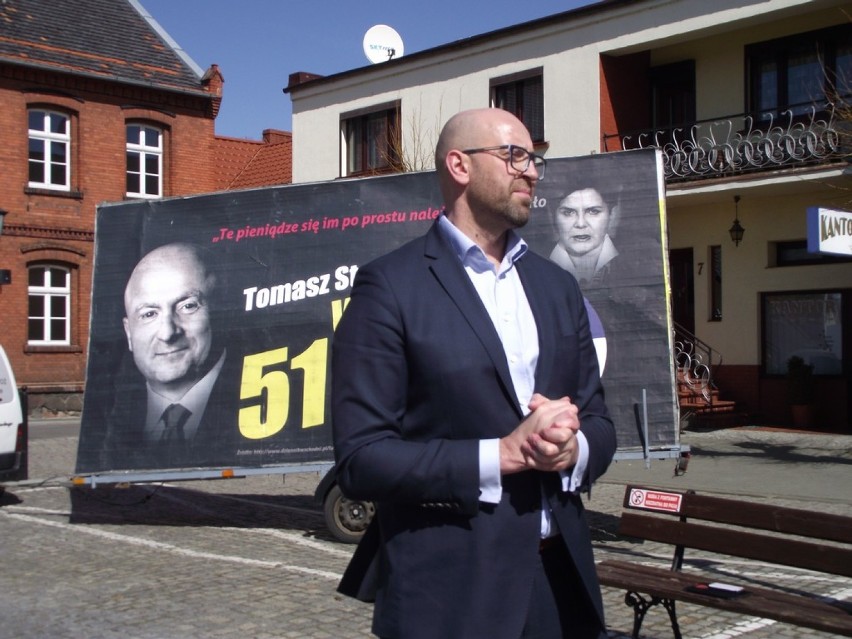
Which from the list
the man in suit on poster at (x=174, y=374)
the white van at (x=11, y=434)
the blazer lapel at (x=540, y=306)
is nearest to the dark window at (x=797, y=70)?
the man in suit on poster at (x=174, y=374)

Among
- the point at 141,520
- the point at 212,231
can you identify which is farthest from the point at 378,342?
the point at 141,520

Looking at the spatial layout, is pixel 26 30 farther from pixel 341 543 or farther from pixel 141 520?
pixel 341 543

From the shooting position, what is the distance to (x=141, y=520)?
10789mm

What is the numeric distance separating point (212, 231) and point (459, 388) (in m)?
7.93

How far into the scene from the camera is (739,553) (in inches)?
221

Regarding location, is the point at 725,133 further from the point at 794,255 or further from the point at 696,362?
the point at 696,362

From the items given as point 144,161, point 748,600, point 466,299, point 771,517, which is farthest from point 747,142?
point 466,299

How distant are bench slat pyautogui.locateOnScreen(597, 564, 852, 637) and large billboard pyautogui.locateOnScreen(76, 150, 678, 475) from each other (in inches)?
124

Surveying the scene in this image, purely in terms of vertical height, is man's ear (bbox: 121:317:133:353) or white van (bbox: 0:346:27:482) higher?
man's ear (bbox: 121:317:133:353)

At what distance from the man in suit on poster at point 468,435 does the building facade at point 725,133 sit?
55.5 feet

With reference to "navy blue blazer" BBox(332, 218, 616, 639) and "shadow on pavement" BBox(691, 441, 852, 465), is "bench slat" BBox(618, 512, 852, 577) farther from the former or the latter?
"shadow on pavement" BBox(691, 441, 852, 465)

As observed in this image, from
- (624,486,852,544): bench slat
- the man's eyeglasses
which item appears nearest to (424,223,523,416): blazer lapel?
the man's eyeglasses

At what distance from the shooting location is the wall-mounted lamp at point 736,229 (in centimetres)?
2041

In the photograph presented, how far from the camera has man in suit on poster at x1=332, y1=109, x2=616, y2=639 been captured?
2.38 metres
